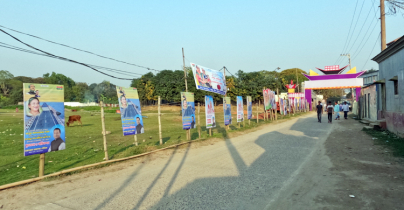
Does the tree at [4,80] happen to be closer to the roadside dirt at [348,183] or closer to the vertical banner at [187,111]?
the vertical banner at [187,111]

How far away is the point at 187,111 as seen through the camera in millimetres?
12875

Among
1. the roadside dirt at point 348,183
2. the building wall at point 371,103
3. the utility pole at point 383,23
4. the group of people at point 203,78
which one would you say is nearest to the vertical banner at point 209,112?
the group of people at point 203,78

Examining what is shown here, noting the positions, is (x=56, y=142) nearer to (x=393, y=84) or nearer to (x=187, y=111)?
(x=187, y=111)

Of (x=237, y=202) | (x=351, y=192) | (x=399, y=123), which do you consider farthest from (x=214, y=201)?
(x=399, y=123)

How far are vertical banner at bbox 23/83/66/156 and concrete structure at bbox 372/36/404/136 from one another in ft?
45.4

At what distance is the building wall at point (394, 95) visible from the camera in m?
12.4

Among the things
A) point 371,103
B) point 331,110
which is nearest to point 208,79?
point 331,110

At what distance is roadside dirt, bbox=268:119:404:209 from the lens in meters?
4.64

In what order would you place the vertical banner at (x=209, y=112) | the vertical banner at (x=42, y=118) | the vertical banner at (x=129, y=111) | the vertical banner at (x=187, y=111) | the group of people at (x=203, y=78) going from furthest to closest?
the group of people at (x=203, y=78) → the vertical banner at (x=209, y=112) → the vertical banner at (x=187, y=111) → the vertical banner at (x=129, y=111) → the vertical banner at (x=42, y=118)

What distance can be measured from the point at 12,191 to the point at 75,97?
91.6 meters

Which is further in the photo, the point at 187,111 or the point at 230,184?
the point at 187,111

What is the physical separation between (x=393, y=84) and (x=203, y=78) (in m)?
10.2

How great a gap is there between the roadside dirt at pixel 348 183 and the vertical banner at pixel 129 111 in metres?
6.45

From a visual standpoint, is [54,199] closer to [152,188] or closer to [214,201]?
[152,188]
